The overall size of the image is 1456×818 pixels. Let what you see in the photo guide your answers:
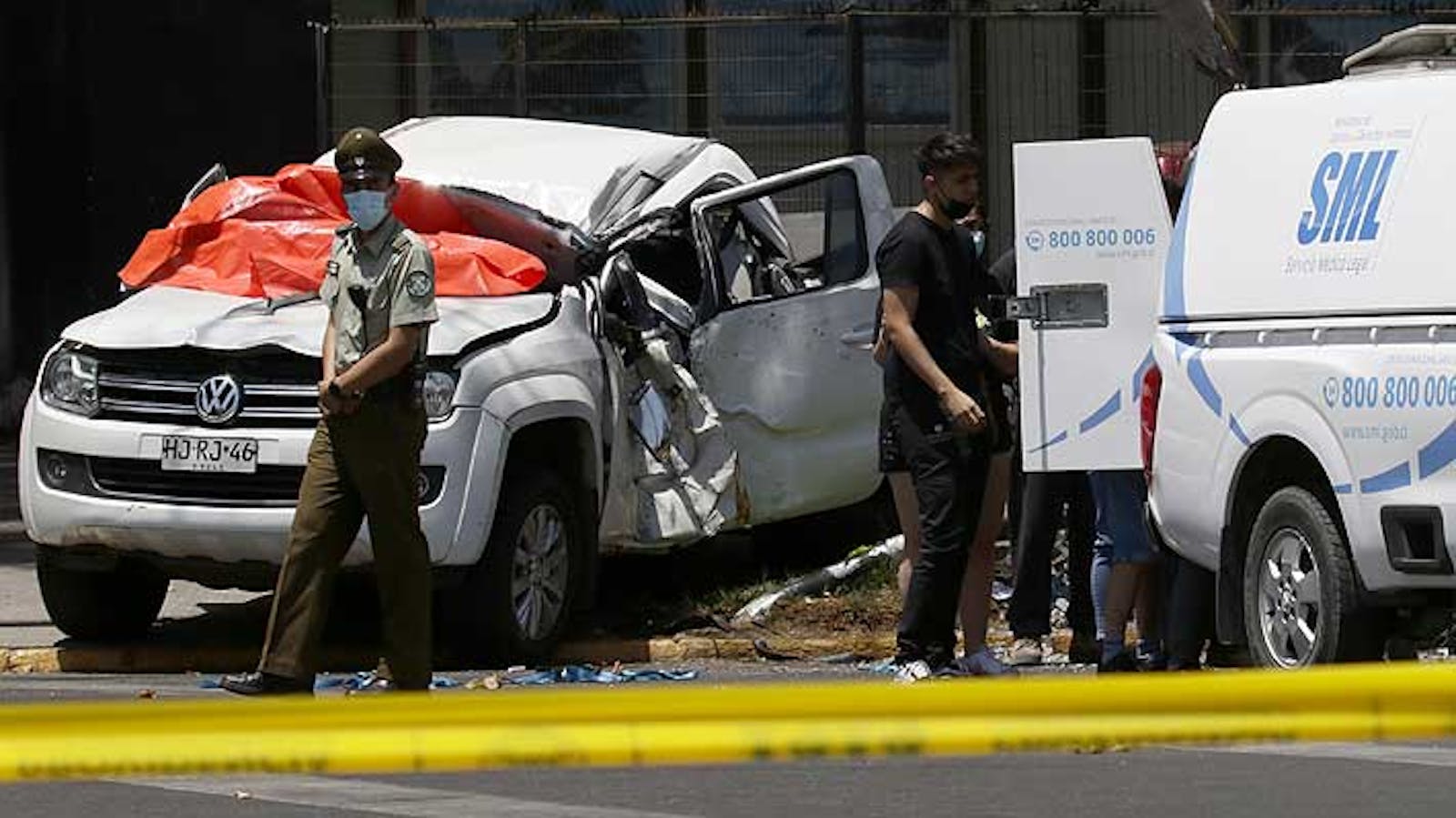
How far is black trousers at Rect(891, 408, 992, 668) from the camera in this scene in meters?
10.6

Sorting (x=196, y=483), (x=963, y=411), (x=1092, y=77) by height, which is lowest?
(x=196, y=483)

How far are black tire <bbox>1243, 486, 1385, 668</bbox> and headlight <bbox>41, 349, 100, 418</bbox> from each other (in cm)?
427

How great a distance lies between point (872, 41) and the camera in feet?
62.3

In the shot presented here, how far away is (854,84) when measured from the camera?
15.8 meters

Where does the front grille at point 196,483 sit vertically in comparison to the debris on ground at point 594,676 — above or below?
above

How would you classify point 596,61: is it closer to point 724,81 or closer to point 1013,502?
point 724,81

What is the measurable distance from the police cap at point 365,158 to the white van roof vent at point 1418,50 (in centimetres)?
311

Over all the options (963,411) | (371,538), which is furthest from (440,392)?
(963,411)

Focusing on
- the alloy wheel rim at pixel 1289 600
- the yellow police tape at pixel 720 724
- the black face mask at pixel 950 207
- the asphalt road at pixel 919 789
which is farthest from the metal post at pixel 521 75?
the yellow police tape at pixel 720 724

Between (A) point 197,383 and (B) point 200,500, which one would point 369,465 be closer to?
(B) point 200,500

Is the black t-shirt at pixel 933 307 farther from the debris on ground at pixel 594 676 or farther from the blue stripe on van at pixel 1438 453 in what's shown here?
the blue stripe on van at pixel 1438 453

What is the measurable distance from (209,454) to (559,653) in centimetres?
165

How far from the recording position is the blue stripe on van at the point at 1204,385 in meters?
10.4

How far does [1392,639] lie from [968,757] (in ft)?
15.5
